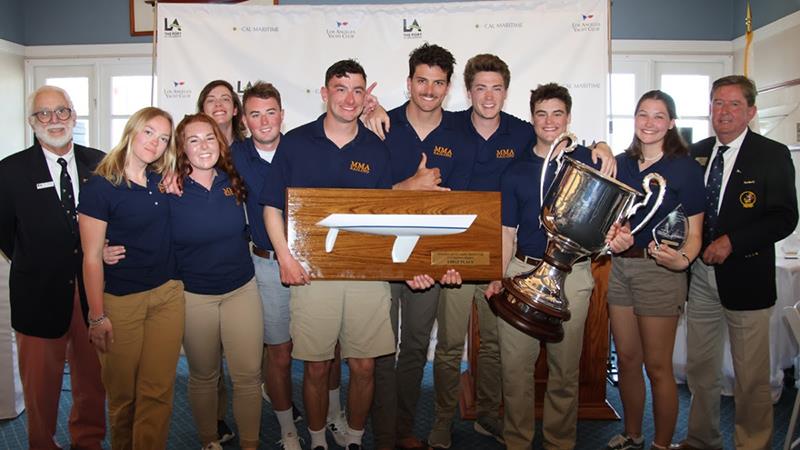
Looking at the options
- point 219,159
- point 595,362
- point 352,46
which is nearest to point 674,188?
point 595,362

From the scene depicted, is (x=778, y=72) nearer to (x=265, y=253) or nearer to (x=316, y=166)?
(x=316, y=166)

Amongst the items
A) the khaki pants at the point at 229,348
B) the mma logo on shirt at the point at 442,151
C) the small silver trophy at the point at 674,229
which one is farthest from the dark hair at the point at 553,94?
the khaki pants at the point at 229,348

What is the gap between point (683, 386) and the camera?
13.0 ft

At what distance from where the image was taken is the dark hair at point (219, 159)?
8.24 feet

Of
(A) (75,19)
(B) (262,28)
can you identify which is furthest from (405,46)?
(A) (75,19)

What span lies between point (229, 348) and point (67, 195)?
3.50 feet

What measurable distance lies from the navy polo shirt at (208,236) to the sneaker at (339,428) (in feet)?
3.49

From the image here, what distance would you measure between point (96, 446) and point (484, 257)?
228 centimetres

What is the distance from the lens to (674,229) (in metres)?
2.36

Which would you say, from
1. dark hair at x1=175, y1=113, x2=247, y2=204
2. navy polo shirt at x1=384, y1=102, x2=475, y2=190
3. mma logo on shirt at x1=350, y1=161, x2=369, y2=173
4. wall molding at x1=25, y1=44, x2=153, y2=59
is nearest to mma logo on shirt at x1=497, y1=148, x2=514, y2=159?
navy polo shirt at x1=384, y1=102, x2=475, y2=190

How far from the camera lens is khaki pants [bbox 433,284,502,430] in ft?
9.55

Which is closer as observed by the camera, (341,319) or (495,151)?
(341,319)

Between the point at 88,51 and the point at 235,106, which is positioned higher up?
the point at 88,51

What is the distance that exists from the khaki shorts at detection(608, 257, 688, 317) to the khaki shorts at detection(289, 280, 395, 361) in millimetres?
1121
